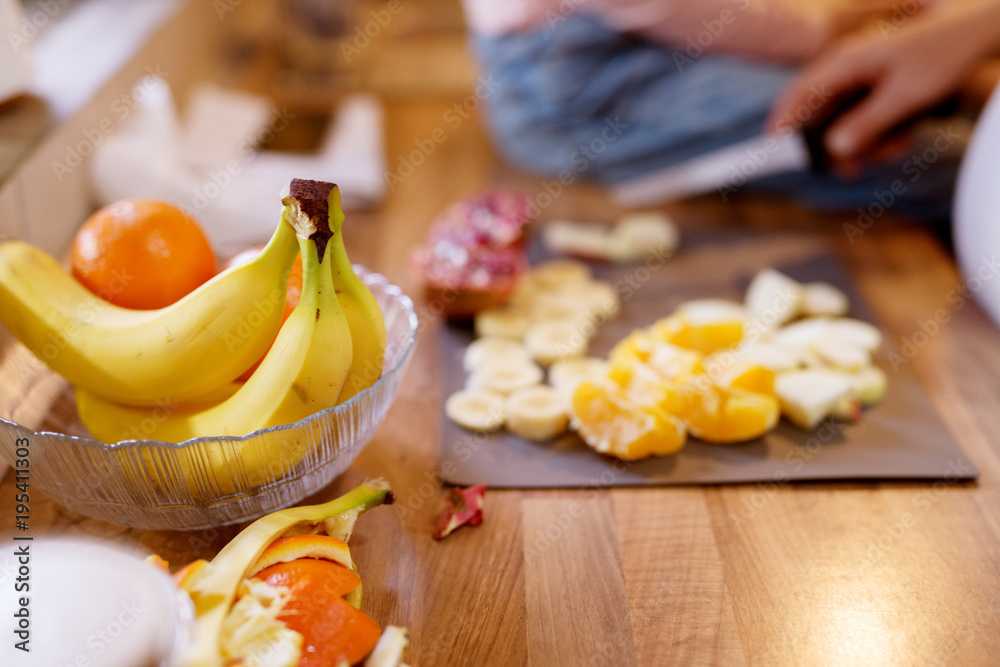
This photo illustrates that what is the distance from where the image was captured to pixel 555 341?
2.77 ft

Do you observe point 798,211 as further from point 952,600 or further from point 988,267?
point 952,600

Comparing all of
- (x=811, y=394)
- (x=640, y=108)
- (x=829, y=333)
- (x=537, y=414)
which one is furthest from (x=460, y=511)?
(x=640, y=108)

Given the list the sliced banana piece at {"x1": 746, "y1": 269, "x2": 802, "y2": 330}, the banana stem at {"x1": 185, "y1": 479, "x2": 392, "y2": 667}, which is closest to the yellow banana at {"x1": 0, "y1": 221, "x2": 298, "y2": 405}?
the banana stem at {"x1": 185, "y1": 479, "x2": 392, "y2": 667}

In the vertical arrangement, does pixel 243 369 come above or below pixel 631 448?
above

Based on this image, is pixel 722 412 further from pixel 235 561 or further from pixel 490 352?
pixel 235 561

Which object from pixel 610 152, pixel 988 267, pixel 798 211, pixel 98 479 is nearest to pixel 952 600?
pixel 988 267

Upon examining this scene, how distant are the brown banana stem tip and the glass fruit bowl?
4.7 inches

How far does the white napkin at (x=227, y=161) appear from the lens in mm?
1005

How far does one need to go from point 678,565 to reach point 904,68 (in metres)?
0.80

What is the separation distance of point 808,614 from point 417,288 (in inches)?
22.9

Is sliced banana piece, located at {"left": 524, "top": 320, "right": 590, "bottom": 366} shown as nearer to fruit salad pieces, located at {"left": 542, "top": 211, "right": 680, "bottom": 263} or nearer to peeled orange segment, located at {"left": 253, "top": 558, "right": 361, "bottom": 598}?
fruit salad pieces, located at {"left": 542, "top": 211, "right": 680, "bottom": 263}

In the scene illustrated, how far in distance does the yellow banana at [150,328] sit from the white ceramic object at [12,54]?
0.38 metres

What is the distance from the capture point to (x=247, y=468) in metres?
0.54

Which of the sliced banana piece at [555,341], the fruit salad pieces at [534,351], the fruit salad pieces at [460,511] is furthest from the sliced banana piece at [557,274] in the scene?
the fruit salad pieces at [460,511]
